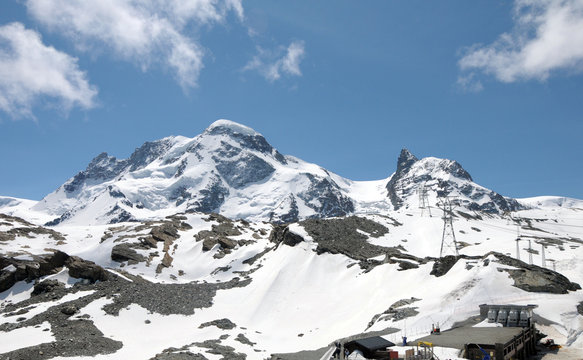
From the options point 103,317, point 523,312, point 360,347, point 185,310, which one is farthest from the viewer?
point 185,310

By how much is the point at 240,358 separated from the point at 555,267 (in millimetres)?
60628

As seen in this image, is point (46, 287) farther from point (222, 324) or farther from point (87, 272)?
point (222, 324)

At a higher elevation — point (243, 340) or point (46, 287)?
point (46, 287)

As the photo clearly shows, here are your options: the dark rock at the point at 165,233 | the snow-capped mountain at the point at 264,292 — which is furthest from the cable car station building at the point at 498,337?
the dark rock at the point at 165,233

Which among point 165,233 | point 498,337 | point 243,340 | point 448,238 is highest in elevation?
point 448,238

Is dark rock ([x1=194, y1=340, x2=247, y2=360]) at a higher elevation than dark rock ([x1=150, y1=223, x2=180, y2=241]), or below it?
below

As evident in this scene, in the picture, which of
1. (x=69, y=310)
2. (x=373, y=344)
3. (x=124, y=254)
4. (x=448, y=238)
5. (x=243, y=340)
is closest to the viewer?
(x=373, y=344)

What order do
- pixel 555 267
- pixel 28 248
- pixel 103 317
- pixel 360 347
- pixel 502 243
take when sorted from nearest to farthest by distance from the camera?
pixel 360 347 < pixel 103 317 < pixel 555 267 < pixel 502 243 < pixel 28 248

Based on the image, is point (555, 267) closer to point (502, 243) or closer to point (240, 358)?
point (502, 243)

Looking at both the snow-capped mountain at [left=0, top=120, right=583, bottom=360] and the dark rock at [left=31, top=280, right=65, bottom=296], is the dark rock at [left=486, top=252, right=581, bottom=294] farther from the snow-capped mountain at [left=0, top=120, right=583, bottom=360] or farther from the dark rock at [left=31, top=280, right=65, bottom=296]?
the dark rock at [left=31, top=280, right=65, bottom=296]

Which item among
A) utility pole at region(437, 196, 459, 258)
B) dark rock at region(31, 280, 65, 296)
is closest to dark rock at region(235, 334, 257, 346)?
dark rock at region(31, 280, 65, 296)

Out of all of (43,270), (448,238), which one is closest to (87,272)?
(43,270)

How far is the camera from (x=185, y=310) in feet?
220

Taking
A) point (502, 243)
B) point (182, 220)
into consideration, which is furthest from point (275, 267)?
point (182, 220)
